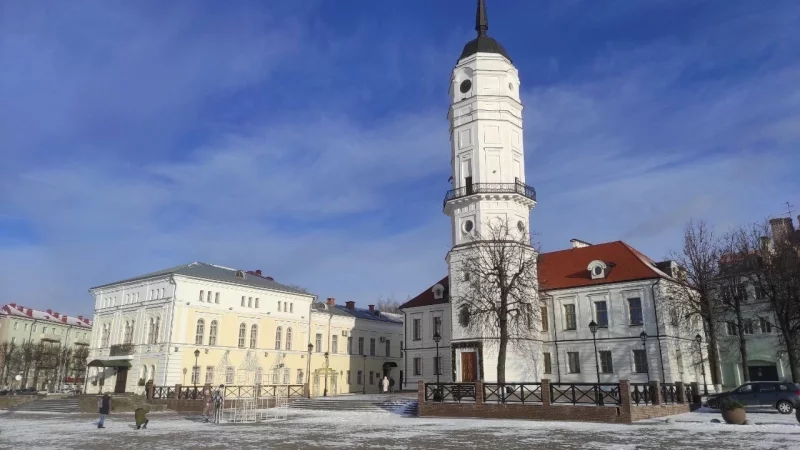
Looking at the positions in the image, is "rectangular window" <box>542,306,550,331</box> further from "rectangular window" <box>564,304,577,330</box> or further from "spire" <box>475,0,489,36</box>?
"spire" <box>475,0,489,36</box>

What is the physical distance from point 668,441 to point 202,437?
14.2m

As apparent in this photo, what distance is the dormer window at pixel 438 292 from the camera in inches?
1854

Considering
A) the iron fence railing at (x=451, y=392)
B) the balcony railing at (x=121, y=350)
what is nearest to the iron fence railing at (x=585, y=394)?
the iron fence railing at (x=451, y=392)

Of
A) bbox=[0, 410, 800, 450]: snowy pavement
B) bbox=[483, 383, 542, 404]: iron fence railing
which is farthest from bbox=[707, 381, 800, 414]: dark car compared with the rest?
bbox=[483, 383, 542, 404]: iron fence railing

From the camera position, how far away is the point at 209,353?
152 feet

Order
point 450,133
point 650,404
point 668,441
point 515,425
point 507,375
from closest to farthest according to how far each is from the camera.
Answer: point 668,441 → point 515,425 → point 650,404 → point 507,375 → point 450,133

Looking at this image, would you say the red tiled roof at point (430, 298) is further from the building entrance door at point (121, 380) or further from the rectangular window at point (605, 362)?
the building entrance door at point (121, 380)

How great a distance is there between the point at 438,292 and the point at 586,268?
38.4 feet

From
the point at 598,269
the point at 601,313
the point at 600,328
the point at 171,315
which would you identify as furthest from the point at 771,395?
the point at 171,315

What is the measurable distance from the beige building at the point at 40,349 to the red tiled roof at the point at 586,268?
59.5 m

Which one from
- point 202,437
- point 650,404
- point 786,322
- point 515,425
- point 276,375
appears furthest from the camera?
point 276,375

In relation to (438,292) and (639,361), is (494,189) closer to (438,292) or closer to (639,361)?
(438,292)

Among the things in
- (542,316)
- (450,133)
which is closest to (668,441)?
(542,316)

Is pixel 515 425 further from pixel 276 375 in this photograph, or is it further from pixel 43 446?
pixel 276 375
